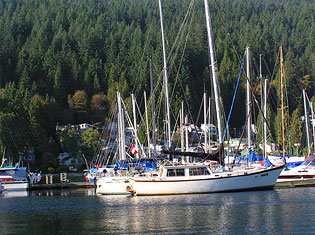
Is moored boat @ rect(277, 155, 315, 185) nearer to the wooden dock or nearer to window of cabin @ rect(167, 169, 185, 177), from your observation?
the wooden dock

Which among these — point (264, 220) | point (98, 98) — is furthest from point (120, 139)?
point (98, 98)

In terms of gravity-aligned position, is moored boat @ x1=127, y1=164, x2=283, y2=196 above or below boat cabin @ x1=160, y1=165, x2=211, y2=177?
below

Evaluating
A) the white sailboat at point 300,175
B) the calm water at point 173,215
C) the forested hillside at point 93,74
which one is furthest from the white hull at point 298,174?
the forested hillside at point 93,74

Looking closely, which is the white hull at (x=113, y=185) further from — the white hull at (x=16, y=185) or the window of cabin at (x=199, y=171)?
the white hull at (x=16, y=185)

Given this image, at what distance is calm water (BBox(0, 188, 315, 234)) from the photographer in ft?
100

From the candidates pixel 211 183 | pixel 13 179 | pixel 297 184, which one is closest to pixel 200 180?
pixel 211 183

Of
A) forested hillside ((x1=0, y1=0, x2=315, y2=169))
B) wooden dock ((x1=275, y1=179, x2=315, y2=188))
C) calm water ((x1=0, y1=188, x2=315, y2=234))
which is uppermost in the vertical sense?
forested hillside ((x1=0, y1=0, x2=315, y2=169))

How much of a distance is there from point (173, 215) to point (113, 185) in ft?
65.6

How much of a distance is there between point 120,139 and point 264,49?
139m

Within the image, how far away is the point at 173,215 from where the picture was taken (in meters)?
35.7

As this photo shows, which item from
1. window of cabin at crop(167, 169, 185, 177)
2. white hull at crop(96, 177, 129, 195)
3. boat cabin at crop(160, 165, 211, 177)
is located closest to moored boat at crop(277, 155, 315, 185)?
boat cabin at crop(160, 165, 211, 177)

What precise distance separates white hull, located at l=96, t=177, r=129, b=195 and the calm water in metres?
5.18

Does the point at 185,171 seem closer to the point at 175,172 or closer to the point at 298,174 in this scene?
the point at 175,172

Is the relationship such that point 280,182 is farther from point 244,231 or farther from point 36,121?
point 36,121
